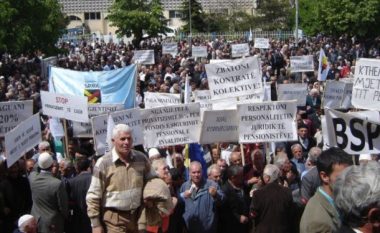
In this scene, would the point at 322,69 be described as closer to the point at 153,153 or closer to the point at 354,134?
the point at 153,153

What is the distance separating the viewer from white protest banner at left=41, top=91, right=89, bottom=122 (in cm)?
1170

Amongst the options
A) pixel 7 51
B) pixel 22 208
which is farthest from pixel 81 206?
pixel 7 51

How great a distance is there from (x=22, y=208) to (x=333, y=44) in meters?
36.1

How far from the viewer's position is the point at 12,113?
35.6 ft

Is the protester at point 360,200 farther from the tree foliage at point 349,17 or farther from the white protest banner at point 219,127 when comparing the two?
the tree foliage at point 349,17

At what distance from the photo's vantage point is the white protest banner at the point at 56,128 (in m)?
12.7

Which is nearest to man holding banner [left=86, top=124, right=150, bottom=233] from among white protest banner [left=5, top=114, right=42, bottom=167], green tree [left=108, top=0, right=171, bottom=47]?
white protest banner [left=5, top=114, right=42, bottom=167]

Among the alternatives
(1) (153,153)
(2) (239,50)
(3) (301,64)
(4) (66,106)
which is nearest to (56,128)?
(4) (66,106)

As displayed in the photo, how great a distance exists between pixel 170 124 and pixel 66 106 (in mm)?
2105

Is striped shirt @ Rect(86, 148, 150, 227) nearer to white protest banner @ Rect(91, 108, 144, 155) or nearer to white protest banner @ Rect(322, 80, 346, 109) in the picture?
white protest banner @ Rect(91, 108, 144, 155)

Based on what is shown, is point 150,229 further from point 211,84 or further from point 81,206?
point 211,84

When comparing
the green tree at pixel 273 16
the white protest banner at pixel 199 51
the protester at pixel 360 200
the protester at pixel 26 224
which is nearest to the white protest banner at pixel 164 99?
the protester at pixel 26 224

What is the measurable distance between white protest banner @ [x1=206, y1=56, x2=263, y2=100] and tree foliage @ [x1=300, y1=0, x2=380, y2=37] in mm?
37747

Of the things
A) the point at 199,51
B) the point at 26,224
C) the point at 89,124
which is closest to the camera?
the point at 26,224
